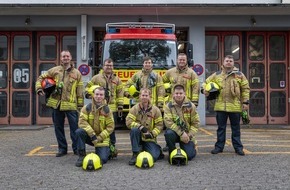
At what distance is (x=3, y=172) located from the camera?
6867mm

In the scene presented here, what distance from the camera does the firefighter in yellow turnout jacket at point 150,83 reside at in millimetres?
8875

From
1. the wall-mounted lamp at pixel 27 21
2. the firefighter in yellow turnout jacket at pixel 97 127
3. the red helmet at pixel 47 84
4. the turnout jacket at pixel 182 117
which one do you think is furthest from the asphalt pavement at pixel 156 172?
the wall-mounted lamp at pixel 27 21

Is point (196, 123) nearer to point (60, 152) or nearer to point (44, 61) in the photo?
point (60, 152)

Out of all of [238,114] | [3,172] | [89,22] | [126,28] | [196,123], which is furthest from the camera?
[89,22]

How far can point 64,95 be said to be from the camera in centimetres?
809

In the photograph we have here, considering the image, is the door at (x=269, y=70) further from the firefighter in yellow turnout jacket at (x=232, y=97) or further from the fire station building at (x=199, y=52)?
the firefighter in yellow turnout jacket at (x=232, y=97)

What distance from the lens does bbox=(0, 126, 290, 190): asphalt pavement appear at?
6016 mm

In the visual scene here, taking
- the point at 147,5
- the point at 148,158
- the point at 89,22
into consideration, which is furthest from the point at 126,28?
the point at 148,158

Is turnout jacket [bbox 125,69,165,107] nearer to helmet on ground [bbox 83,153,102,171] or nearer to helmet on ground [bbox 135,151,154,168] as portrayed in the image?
helmet on ground [bbox 135,151,154,168]

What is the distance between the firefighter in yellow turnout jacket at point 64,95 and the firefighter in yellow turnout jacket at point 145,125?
1247 millimetres

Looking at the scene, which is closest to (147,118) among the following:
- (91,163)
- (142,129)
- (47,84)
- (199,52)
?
(142,129)

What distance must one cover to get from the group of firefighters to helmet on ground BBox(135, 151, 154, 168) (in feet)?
0.74

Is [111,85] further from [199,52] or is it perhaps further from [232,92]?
[199,52]

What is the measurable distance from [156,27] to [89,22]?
4.27 metres
